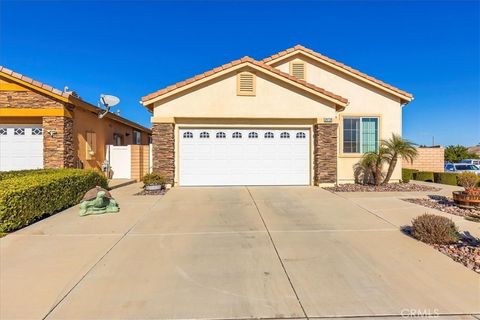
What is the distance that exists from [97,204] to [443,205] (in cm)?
967

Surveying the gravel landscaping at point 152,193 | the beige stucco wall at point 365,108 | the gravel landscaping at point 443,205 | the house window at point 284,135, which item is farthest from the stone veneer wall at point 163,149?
the gravel landscaping at point 443,205

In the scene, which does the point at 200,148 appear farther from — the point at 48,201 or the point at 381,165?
the point at 381,165

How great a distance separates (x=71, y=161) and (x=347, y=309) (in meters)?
11.7

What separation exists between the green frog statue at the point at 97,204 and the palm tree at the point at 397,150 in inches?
418

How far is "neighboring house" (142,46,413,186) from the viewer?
455 inches

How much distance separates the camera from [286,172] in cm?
1218

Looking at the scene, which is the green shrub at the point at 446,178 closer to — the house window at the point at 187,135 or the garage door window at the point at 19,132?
the house window at the point at 187,135

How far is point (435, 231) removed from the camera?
505cm

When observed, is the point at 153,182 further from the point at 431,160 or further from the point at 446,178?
the point at 431,160

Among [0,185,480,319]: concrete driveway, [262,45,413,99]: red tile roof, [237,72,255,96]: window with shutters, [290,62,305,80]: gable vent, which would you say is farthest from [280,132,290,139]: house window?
[0,185,480,319]: concrete driveway

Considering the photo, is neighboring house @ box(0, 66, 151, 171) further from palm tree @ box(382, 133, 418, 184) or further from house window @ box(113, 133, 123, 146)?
palm tree @ box(382, 133, 418, 184)

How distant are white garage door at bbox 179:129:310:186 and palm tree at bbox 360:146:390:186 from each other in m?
2.47

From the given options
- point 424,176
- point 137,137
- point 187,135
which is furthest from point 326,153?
point 137,137

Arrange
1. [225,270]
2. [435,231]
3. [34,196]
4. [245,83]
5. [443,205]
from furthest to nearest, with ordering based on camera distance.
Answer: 1. [245,83]
2. [443,205]
3. [34,196]
4. [435,231]
5. [225,270]
